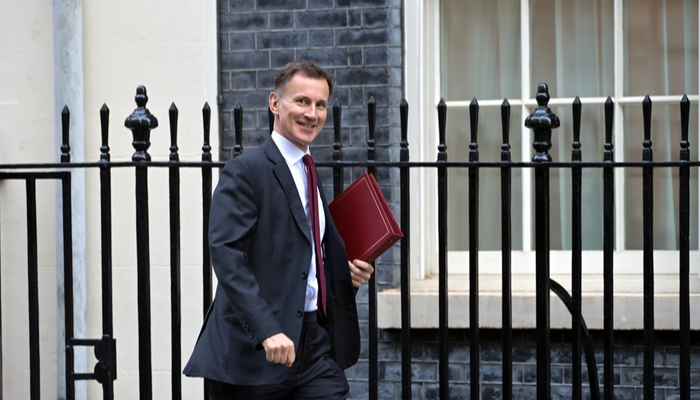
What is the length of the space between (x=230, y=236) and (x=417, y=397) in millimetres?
2668

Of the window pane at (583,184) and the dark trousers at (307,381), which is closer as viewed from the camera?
the dark trousers at (307,381)

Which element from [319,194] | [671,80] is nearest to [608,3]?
[671,80]

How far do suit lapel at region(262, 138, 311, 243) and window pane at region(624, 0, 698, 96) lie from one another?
2.90 meters

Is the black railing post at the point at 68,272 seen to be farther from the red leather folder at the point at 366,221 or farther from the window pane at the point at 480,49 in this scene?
the window pane at the point at 480,49

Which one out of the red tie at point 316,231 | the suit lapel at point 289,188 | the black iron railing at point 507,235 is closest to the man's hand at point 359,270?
the red tie at point 316,231

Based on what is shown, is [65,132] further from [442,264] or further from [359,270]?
[442,264]

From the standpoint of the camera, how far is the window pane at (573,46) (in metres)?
5.34

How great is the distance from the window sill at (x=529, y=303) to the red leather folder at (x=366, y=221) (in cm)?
184

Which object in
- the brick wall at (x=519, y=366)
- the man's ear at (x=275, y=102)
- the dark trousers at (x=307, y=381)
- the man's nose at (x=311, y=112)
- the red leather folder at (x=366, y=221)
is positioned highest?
the man's ear at (x=275, y=102)

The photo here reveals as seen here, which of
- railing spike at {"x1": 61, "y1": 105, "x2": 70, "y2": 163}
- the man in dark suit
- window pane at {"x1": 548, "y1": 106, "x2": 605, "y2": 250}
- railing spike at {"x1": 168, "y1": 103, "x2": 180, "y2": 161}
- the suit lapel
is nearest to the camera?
the man in dark suit

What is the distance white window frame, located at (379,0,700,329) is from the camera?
17.0 feet

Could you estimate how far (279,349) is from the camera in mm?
2738

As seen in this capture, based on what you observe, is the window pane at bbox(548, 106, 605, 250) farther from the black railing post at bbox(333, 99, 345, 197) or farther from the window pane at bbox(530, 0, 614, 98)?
the black railing post at bbox(333, 99, 345, 197)

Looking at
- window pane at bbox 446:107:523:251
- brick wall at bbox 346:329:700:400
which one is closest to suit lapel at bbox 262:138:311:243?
brick wall at bbox 346:329:700:400
